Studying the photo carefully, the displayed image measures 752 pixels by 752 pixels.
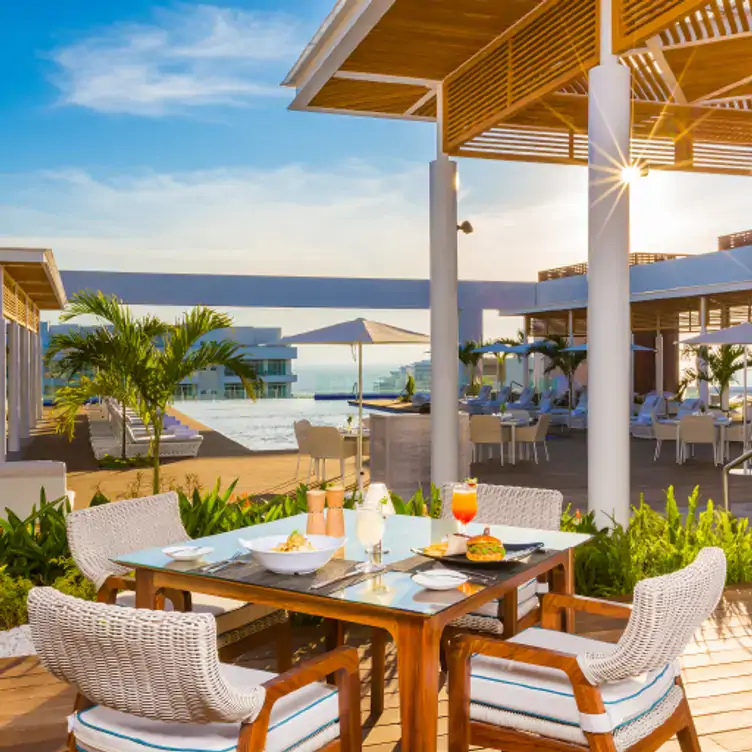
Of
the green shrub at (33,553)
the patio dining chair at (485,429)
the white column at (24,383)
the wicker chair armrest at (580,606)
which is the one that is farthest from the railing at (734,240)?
the wicker chair armrest at (580,606)

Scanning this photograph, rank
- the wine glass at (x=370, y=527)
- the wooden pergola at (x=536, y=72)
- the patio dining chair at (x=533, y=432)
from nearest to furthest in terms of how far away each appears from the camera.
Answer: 1. the wine glass at (x=370, y=527)
2. the wooden pergola at (x=536, y=72)
3. the patio dining chair at (x=533, y=432)

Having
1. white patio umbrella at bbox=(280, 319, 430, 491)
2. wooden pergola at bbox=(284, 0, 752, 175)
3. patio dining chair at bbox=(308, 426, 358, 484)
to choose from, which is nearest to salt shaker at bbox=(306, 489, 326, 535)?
wooden pergola at bbox=(284, 0, 752, 175)

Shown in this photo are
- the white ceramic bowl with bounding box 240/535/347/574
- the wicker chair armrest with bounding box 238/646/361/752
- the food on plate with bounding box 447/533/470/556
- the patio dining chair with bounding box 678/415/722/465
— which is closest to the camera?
the wicker chair armrest with bounding box 238/646/361/752

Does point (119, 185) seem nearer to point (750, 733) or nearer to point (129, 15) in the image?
point (129, 15)

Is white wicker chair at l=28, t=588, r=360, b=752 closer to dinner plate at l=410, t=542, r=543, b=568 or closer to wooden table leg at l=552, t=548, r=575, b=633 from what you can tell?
dinner plate at l=410, t=542, r=543, b=568

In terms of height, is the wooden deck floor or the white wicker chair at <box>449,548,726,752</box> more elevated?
the white wicker chair at <box>449,548,726,752</box>

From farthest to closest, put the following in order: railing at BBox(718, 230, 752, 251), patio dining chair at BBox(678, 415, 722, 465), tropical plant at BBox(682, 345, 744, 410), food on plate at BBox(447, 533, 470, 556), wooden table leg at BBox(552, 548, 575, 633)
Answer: railing at BBox(718, 230, 752, 251)
tropical plant at BBox(682, 345, 744, 410)
patio dining chair at BBox(678, 415, 722, 465)
wooden table leg at BBox(552, 548, 575, 633)
food on plate at BBox(447, 533, 470, 556)

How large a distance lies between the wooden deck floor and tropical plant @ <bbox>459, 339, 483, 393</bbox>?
66.3 ft

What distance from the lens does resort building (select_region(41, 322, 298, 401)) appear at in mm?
34781

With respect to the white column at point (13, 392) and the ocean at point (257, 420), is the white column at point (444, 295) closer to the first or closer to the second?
the ocean at point (257, 420)

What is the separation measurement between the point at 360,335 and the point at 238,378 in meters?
26.3

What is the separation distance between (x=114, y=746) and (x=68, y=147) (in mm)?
24017

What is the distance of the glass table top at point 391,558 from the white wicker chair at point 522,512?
322mm

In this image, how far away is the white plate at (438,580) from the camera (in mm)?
2475
